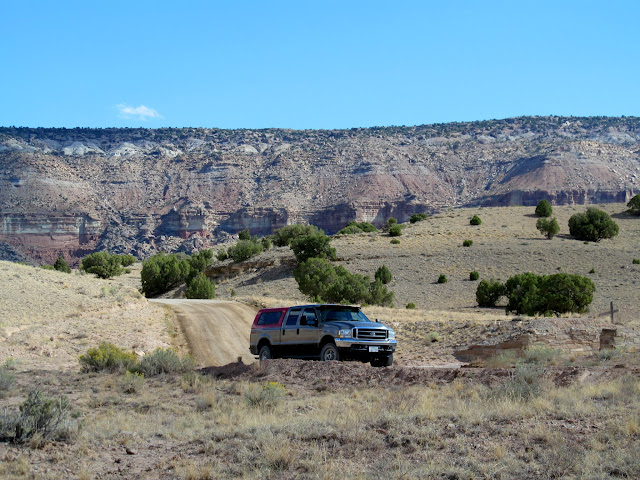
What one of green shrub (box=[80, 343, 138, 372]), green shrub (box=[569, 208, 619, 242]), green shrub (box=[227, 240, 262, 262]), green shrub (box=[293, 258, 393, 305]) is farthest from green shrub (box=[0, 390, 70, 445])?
green shrub (box=[569, 208, 619, 242])

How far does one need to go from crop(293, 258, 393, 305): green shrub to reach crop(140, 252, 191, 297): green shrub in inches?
736

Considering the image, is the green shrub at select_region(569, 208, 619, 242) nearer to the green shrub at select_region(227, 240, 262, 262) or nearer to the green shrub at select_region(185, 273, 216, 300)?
the green shrub at select_region(227, 240, 262, 262)

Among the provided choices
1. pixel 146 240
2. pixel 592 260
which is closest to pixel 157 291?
pixel 592 260

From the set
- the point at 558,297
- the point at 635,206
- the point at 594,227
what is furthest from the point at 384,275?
the point at 635,206

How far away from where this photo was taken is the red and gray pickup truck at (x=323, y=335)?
57.8 ft

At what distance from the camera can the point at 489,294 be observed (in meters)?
47.3

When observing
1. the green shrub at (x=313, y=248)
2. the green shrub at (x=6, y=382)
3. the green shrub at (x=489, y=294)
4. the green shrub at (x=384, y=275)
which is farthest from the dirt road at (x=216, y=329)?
the green shrub at (x=313, y=248)

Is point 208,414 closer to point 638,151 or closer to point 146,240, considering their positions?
point 146,240

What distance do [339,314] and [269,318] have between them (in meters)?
2.30

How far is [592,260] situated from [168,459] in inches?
2322

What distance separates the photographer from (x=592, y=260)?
60969 mm

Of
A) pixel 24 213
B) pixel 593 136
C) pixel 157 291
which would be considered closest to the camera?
pixel 157 291

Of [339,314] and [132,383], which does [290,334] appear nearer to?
[339,314]

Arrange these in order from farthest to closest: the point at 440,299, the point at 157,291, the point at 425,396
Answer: the point at 157,291, the point at 440,299, the point at 425,396
